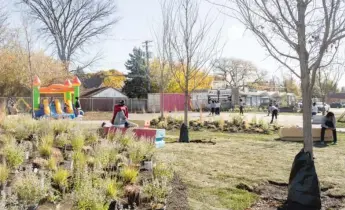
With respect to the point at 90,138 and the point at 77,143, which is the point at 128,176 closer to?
the point at 77,143

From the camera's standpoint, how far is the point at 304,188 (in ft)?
17.1

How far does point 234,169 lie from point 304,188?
2591 mm

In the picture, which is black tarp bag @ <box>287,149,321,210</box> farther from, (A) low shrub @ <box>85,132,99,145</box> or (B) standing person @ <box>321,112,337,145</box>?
(B) standing person @ <box>321,112,337,145</box>

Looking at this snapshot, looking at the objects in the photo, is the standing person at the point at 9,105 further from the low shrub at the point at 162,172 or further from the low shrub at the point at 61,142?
the low shrub at the point at 162,172

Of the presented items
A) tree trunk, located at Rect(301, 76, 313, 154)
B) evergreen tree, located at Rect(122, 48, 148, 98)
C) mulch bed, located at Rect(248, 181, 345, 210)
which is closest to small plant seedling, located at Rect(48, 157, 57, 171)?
mulch bed, located at Rect(248, 181, 345, 210)

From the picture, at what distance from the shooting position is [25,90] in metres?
36.1

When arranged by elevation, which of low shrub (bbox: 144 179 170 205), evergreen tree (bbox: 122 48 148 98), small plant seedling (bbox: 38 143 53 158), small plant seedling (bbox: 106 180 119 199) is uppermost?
evergreen tree (bbox: 122 48 148 98)

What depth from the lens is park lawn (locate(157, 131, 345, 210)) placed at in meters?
5.65

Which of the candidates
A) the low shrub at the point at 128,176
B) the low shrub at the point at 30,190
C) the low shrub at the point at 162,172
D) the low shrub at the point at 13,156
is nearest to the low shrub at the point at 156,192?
the low shrub at the point at 128,176

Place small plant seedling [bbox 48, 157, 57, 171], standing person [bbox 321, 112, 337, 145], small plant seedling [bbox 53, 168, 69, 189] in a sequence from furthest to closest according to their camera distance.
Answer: standing person [bbox 321, 112, 337, 145] → small plant seedling [bbox 48, 157, 57, 171] → small plant seedling [bbox 53, 168, 69, 189]

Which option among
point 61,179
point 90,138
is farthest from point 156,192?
point 90,138

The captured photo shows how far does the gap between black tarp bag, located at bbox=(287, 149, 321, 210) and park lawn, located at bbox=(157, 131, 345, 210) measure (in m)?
0.65

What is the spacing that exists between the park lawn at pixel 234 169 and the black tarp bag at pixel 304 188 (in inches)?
25.4

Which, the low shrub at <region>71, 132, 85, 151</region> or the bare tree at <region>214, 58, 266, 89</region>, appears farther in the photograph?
the bare tree at <region>214, 58, 266, 89</region>
